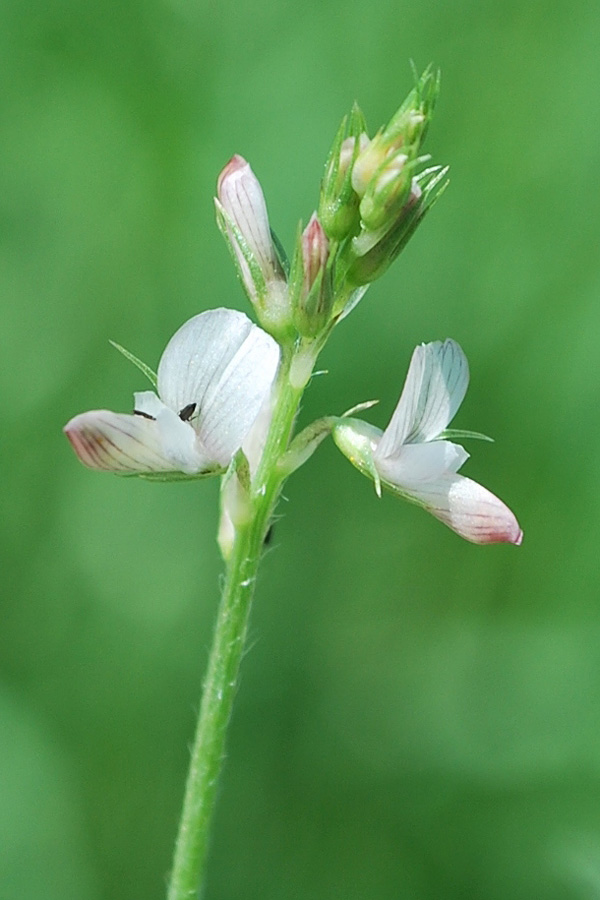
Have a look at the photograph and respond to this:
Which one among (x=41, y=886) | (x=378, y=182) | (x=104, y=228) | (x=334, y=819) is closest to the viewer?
(x=378, y=182)

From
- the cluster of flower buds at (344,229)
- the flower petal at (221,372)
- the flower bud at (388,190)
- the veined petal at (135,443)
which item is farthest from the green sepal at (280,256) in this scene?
the veined petal at (135,443)

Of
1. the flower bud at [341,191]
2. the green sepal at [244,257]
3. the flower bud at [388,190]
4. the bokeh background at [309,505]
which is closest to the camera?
the flower bud at [388,190]

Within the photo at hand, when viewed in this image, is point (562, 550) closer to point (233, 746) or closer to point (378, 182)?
point (233, 746)

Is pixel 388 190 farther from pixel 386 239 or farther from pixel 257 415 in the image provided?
pixel 257 415

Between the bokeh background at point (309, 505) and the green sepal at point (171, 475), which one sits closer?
the green sepal at point (171, 475)

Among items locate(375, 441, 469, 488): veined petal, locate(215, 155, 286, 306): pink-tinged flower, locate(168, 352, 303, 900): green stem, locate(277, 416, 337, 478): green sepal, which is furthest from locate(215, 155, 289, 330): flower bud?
locate(375, 441, 469, 488): veined petal

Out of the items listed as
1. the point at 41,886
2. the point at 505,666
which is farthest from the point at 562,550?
the point at 41,886

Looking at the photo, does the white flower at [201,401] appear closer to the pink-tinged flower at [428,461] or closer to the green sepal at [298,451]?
the green sepal at [298,451]
